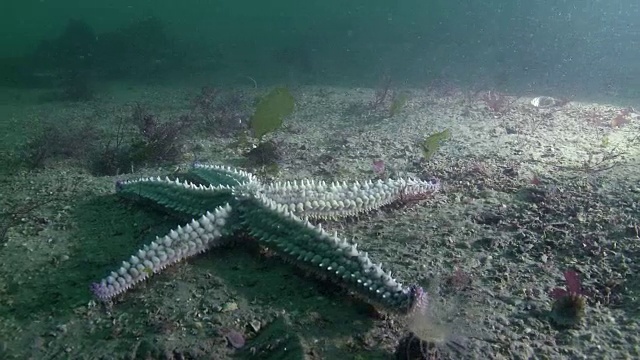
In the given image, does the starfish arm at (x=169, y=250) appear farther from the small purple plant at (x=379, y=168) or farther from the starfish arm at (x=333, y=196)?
the small purple plant at (x=379, y=168)

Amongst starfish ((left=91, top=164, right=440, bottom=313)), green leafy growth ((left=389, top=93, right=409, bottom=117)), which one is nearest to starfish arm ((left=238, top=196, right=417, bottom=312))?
starfish ((left=91, top=164, right=440, bottom=313))

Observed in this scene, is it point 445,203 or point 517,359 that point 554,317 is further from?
point 445,203

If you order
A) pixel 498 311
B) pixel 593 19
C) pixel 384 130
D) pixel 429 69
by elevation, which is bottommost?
pixel 498 311

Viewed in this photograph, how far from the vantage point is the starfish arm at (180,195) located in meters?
4.35

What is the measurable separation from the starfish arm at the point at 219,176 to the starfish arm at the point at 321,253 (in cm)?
52

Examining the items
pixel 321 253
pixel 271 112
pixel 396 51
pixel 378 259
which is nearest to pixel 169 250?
pixel 321 253

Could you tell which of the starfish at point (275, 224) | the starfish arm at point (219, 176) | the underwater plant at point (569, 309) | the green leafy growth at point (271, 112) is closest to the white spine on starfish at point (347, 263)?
the starfish at point (275, 224)

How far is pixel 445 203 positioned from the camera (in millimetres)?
5238

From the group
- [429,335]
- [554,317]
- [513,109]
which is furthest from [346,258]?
[513,109]

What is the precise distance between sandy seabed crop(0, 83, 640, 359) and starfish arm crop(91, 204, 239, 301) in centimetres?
17

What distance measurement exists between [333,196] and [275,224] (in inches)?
30.0

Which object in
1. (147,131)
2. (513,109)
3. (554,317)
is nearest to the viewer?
(554,317)

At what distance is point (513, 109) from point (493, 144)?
2.74m

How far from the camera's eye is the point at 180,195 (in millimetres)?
4531
